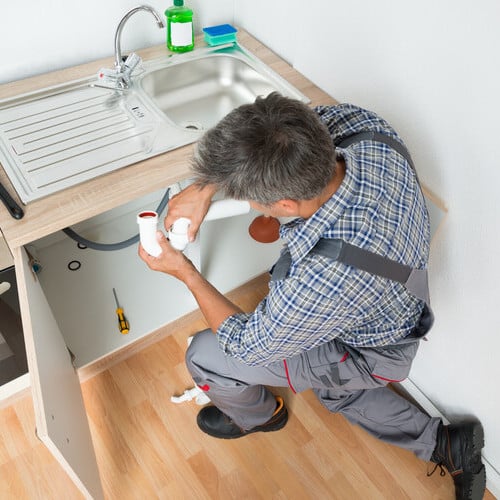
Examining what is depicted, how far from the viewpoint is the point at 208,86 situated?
1.74 m

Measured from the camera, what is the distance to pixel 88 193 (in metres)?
1.21

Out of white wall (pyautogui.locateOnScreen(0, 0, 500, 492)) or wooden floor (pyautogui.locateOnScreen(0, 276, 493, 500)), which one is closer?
white wall (pyautogui.locateOnScreen(0, 0, 500, 492))

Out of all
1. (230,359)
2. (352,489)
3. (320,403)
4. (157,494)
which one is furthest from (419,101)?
(157,494)

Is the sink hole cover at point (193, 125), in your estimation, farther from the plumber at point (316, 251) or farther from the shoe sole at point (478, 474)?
the shoe sole at point (478, 474)

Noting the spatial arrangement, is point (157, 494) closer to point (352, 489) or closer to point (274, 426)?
point (274, 426)

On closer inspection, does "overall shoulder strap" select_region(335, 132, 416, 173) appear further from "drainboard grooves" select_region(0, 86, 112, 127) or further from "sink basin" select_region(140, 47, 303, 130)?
"drainboard grooves" select_region(0, 86, 112, 127)

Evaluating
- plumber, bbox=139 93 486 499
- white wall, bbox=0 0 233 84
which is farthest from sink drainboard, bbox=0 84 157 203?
plumber, bbox=139 93 486 499

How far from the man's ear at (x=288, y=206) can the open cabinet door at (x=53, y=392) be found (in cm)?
60

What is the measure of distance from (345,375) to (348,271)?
48 centimetres

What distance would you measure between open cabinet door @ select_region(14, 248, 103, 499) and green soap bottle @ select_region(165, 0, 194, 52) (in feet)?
2.80

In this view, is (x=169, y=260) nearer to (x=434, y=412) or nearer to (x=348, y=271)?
(x=348, y=271)

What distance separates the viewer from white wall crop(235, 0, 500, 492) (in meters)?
1.12

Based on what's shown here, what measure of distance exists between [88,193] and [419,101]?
868 mm

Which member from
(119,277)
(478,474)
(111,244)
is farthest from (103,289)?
(478,474)
